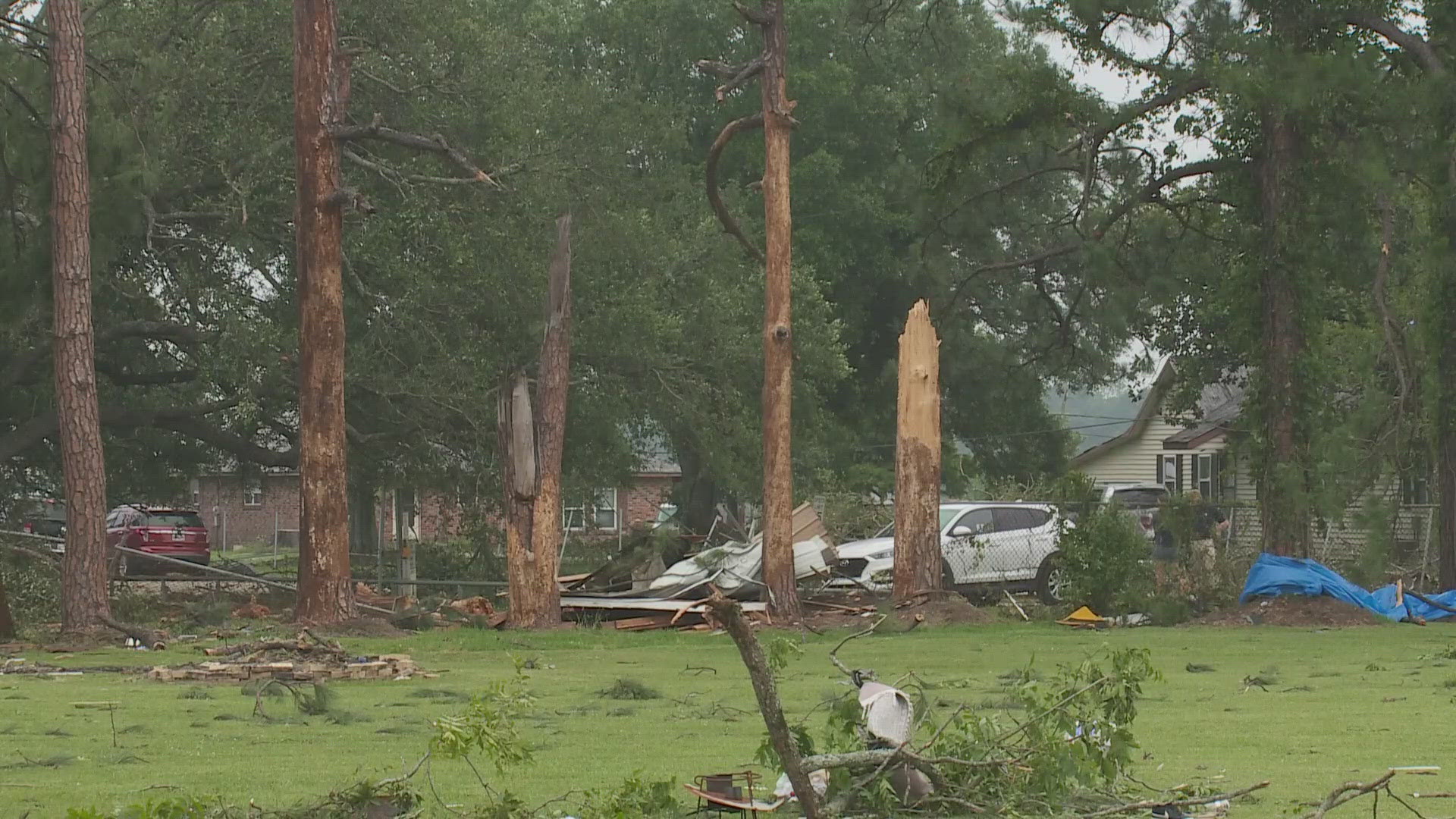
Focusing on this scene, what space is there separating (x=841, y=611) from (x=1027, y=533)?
440 cm

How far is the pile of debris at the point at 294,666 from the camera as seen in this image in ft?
51.2

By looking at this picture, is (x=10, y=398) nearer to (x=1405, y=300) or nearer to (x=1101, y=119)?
(x=1101, y=119)

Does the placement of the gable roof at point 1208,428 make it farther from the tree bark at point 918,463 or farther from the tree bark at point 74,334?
the tree bark at point 74,334

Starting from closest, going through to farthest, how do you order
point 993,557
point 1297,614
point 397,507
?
point 1297,614, point 993,557, point 397,507

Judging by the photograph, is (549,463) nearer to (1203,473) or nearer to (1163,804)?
(1163,804)

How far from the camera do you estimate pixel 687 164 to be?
52312 mm

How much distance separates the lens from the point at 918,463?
25.2 meters

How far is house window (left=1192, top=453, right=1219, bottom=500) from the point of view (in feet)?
180

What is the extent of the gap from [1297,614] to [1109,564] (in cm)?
259

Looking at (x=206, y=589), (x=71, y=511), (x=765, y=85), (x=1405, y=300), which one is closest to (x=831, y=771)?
(x=71, y=511)

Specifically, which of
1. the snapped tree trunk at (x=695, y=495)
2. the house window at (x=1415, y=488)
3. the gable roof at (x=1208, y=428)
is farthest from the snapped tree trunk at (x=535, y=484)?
the gable roof at (x=1208, y=428)

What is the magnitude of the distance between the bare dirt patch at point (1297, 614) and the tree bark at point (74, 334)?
1470 cm

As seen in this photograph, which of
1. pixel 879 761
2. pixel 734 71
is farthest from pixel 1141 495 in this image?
pixel 879 761

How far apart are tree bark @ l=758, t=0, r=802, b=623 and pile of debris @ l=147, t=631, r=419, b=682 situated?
29.2ft
